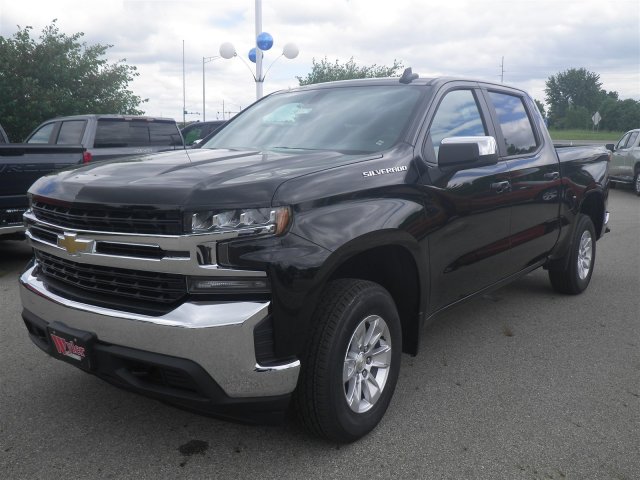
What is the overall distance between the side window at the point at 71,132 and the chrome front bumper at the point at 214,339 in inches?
286

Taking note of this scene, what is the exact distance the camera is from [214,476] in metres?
2.79

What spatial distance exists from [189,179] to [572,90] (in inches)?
4788

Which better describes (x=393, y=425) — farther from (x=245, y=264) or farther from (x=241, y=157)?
(x=241, y=157)

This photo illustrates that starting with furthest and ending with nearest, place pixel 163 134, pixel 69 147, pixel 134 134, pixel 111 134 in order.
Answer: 1. pixel 163 134
2. pixel 134 134
3. pixel 111 134
4. pixel 69 147

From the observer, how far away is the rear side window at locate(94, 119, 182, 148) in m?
9.30

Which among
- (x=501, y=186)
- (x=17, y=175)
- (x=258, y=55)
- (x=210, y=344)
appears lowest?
(x=210, y=344)

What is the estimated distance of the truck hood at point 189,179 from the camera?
2.58m

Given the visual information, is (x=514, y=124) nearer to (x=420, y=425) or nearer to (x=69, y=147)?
(x=420, y=425)

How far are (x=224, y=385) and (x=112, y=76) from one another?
51.9 ft

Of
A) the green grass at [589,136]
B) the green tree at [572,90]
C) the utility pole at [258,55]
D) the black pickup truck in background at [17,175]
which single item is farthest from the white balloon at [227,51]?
the green tree at [572,90]

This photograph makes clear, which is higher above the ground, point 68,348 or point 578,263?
point 68,348

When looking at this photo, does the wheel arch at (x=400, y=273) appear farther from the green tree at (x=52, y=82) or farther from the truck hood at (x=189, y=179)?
the green tree at (x=52, y=82)

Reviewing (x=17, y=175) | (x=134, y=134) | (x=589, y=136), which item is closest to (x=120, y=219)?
(x=17, y=175)

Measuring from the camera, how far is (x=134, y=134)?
31.9 ft
